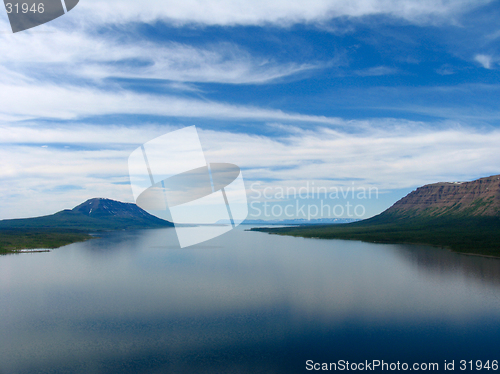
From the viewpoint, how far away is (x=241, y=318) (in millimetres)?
35062

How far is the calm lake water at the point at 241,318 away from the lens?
26203 mm

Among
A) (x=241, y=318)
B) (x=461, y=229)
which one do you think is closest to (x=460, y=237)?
(x=461, y=229)

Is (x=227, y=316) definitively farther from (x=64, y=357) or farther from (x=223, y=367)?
(x=64, y=357)

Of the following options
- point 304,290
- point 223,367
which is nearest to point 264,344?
point 223,367

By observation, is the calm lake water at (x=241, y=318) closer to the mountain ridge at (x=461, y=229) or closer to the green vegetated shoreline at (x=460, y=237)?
the green vegetated shoreline at (x=460, y=237)

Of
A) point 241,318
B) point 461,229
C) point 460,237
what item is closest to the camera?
point 241,318

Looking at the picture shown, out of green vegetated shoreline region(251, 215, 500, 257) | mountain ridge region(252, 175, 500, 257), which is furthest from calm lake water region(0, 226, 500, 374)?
mountain ridge region(252, 175, 500, 257)

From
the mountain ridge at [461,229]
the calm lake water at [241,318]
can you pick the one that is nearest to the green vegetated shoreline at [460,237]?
the mountain ridge at [461,229]

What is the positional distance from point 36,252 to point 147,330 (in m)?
84.0

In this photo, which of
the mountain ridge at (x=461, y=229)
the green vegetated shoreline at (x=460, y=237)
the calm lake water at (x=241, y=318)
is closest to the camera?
the calm lake water at (x=241, y=318)

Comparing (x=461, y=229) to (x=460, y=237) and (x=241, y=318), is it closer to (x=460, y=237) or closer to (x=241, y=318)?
(x=460, y=237)

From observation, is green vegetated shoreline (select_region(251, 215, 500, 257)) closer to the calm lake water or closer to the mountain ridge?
the mountain ridge

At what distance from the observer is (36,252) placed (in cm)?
9706

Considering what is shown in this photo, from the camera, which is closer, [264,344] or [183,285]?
[264,344]
